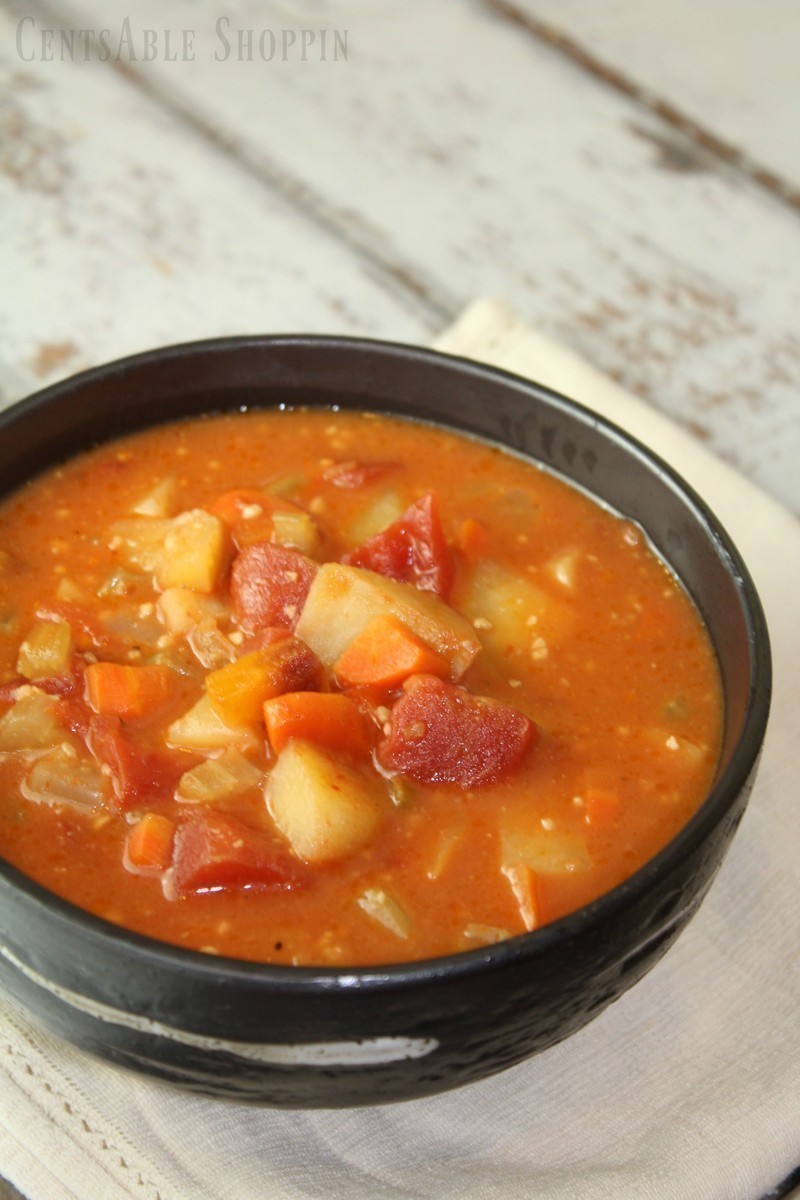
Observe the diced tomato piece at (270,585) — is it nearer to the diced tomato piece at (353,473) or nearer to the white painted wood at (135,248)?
the diced tomato piece at (353,473)

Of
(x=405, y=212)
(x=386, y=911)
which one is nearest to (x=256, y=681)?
(x=386, y=911)

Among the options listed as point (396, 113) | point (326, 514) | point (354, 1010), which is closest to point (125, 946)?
point (354, 1010)

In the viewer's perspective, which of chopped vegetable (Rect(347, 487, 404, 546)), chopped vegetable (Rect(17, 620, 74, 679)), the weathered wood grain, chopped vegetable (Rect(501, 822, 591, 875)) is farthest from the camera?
the weathered wood grain

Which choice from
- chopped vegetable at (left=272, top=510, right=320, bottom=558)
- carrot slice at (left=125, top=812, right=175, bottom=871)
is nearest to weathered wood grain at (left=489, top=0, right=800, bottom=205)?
chopped vegetable at (left=272, top=510, right=320, bottom=558)

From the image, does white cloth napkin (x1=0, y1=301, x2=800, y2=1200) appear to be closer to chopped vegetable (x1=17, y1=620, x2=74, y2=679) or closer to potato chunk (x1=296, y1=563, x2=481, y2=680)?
chopped vegetable (x1=17, y1=620, x2=74, y2=679)

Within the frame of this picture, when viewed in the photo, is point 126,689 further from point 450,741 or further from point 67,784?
point 450,741

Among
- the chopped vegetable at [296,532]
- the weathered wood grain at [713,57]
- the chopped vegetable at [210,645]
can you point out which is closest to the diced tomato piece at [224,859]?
the chopped vegetable at [210,645]

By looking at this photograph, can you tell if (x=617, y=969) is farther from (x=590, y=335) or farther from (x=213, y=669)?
(x=590, y=335)

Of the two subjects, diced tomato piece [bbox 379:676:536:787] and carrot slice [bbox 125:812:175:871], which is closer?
carrot slice [bbox 125:812:175:871]
